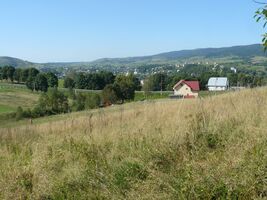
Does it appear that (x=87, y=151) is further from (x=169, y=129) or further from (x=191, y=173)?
(x=191, y=173)

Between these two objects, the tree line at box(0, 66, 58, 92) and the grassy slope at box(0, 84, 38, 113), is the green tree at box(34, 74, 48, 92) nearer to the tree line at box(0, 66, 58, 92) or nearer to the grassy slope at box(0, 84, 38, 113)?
the tree line at box(0, 66, 58, 92)

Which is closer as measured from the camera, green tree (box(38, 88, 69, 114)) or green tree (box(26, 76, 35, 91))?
green tree (box(38, 88, 69, 114))

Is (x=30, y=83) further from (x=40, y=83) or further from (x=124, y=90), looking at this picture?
(x=124, y=90)

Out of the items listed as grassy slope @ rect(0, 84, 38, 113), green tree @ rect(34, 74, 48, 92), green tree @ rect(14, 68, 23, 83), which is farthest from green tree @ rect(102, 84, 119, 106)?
green tree @ rect(14, 68, 23, 83)

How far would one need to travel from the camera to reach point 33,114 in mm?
70500

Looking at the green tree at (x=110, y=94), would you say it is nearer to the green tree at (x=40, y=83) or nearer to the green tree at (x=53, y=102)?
the green tree at (x=53, y=102)

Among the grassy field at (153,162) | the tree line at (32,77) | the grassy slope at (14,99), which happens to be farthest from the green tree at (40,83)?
the grassy field at (153,162)

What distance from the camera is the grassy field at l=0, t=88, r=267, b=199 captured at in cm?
421

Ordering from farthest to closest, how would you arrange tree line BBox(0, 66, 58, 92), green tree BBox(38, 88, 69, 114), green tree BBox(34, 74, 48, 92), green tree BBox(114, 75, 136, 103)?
tree line BBox(0, 66, 58, 92) → green tree BBox(34, 74, 48, 92) → green tree BBox(114, 75, 136, 103) → green tree BBox(38, 88, 69, 114)

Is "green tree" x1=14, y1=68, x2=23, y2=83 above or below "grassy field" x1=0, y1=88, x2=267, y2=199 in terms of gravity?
below

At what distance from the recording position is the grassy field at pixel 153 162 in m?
4.21

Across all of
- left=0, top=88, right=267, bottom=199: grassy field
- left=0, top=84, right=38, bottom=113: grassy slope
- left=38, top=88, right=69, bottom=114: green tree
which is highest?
left=0, top=88, right=267, bottom=199: grassy field

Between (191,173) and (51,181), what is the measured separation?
1849mm

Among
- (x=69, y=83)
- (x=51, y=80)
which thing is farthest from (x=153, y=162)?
(x=51, y=80)
